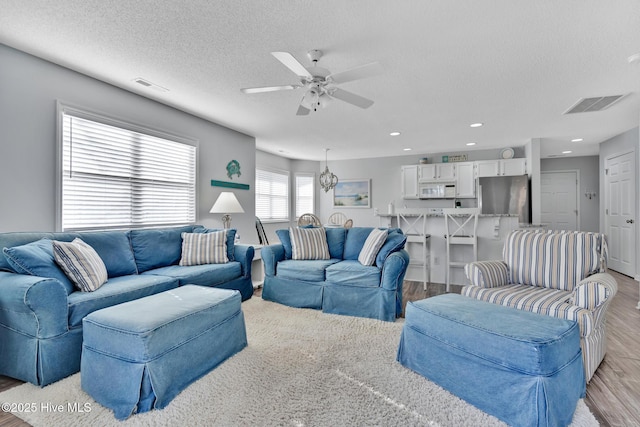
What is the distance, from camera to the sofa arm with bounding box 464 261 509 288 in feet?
8.33

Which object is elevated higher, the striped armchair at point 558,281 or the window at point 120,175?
the window at point 120,175

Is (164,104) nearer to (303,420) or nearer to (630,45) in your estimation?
(303,420)

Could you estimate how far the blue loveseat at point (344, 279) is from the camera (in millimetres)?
3139

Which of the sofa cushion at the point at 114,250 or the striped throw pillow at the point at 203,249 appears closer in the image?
the sofa cushion at the point at 114,250

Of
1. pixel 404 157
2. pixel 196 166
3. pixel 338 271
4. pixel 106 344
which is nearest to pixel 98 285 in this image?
pixel 106 344

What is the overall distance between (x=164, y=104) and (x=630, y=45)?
4696 millimetres

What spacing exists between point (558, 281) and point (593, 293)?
1.92 feet

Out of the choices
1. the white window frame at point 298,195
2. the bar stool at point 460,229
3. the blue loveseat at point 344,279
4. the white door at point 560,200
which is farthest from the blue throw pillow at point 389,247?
the white door at point 560,200

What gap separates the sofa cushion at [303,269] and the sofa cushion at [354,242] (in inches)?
9.8

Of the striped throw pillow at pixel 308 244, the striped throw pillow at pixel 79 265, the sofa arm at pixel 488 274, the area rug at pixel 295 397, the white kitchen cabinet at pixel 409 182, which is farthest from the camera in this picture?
the white kitchen cabinet at pixel 409 182

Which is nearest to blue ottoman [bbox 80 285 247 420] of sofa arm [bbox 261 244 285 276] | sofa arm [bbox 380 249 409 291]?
sofa arm [bbox 261 244 285 276]

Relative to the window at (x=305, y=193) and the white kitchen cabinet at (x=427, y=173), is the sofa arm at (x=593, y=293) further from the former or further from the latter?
the window at (x=305, y=193)

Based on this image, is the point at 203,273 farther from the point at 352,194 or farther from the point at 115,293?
the point at 352,194

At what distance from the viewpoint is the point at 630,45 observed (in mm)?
2459
